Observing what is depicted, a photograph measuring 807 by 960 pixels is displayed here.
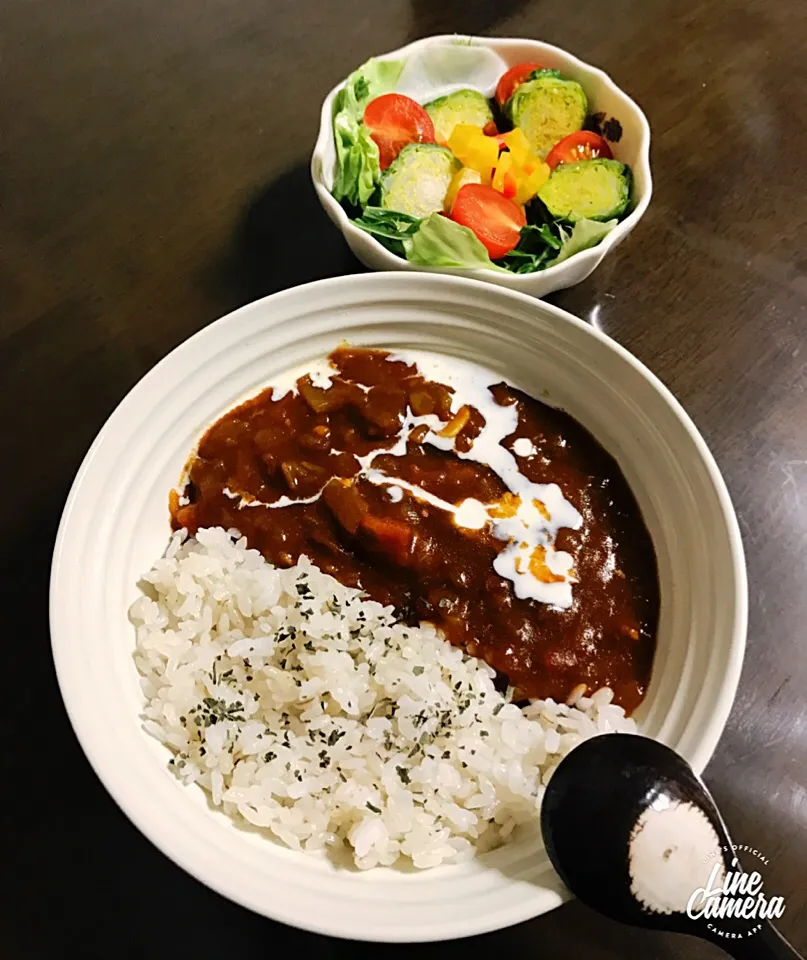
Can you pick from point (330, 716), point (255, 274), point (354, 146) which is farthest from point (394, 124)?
point (330, 716)

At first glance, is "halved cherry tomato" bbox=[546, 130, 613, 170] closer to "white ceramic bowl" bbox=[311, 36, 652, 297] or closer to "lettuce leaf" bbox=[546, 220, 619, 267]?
"white ceramic bowl" bbox=[311, 36, 652, 297]

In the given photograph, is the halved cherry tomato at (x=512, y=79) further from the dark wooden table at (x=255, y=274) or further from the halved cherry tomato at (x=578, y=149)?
the dark wooden table at (x=255, y=274)

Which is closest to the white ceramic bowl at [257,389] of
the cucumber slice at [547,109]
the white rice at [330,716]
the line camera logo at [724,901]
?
the white rice at [330,716]

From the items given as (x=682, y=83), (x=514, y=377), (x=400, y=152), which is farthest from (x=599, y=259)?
(x=682, y=83)

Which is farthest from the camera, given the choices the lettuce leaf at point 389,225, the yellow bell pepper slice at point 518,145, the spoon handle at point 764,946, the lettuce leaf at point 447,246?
the yellow bell pepper slice at point 518,145

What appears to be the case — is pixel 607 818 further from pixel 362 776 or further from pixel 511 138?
pixel 511 138

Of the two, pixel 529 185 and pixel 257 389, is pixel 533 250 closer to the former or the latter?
pixel 529 185
